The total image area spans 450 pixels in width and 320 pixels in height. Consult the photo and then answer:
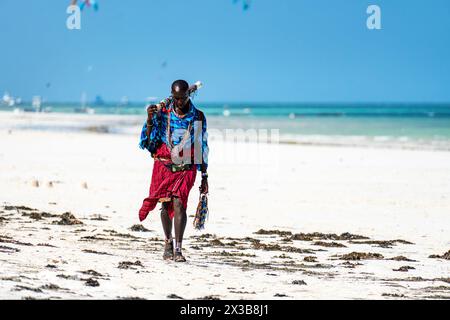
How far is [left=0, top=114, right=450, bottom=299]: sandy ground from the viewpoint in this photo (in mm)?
6398

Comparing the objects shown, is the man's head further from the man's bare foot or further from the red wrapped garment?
the man's bare foot

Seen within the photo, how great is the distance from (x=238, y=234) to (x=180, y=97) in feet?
9.57

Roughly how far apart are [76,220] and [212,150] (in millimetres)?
16846

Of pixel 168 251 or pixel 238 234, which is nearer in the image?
pixel 168 251

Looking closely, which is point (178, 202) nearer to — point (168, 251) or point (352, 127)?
point (168, 251)

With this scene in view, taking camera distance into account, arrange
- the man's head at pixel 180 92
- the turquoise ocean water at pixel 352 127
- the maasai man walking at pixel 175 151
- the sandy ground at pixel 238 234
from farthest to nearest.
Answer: the turquoise ocean water at pixel 352 127
the maasai man walking at pixel 175 151
the man's head at pixel 180 92
the sandy ground at pixel 238 234

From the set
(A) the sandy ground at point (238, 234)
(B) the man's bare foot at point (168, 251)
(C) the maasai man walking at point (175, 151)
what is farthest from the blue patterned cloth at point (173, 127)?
(A) the sandy ground at point (238, 234)

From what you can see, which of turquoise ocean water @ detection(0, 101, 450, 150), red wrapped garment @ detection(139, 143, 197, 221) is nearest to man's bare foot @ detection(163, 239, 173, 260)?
red wrapped garment @ detection(139, 143, 197, 221)

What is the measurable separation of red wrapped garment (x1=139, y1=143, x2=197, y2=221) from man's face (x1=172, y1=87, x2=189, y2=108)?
0.41m

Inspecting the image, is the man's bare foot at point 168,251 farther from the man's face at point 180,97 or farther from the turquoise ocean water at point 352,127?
the turquoise ocean water at point 352,127

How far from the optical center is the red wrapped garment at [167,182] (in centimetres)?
774

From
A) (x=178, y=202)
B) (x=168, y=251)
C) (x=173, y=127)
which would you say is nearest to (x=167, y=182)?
(x=178, y=202)

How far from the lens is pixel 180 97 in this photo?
7.55m
